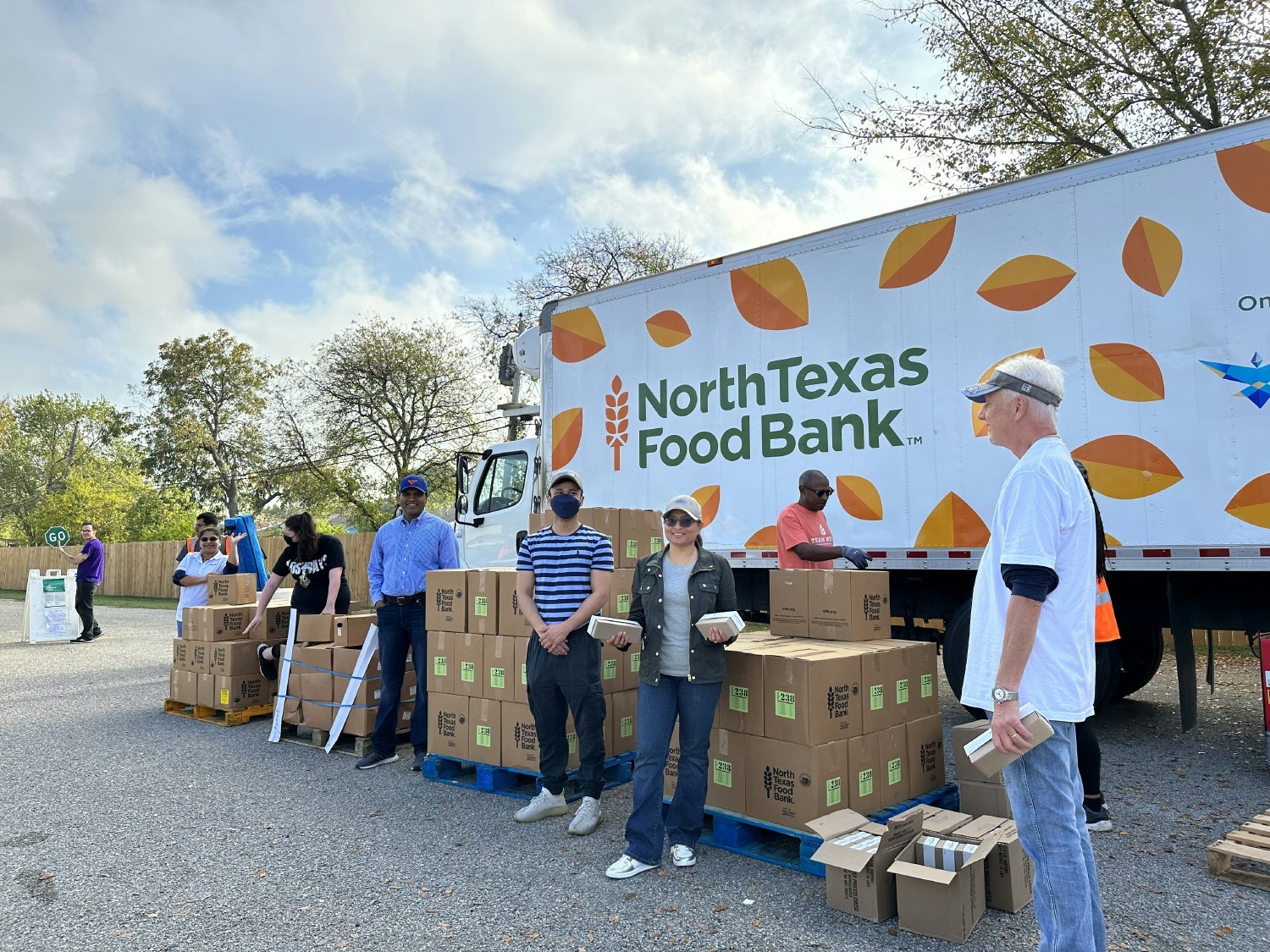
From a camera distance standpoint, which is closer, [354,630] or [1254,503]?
[1254,503]

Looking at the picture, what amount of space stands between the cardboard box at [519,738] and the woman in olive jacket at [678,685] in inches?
52.1

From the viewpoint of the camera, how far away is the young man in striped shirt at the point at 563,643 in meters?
4.78

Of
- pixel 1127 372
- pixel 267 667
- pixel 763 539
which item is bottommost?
pixel 267 667

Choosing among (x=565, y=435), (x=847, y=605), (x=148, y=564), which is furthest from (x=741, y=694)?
(x=148, y=564)

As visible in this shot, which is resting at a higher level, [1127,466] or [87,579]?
[1127,466]

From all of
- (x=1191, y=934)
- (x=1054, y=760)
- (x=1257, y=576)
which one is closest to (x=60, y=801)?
(x=1054, y=760)

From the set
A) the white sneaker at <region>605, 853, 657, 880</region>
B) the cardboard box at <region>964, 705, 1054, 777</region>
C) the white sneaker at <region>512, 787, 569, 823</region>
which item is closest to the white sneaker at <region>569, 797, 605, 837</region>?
the white sneaker at <region>512, 787, 569, 823</region>

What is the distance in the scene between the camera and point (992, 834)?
363 centimetres

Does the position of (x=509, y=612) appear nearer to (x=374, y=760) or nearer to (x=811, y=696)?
(x=374, y=760)

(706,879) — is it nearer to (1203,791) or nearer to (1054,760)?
(1054,760)

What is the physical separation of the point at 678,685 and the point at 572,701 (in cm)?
89

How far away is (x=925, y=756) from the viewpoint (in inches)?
187

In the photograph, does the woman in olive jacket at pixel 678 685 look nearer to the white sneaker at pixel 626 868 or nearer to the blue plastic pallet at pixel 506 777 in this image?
the white sneaker at pixel 626 868

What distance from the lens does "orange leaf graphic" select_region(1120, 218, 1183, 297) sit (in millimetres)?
5508
